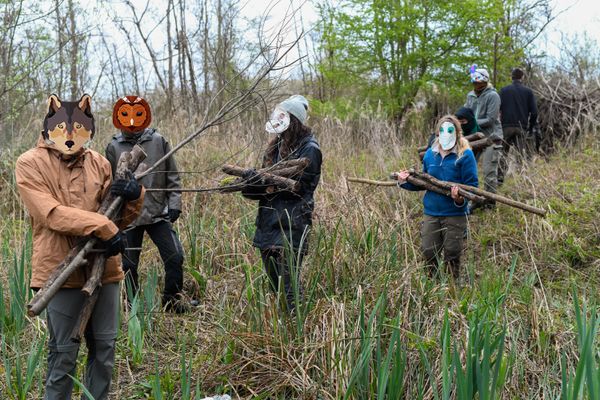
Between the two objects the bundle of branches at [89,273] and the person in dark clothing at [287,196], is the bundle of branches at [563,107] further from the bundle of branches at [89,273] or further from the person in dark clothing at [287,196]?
the bundle of branches at [89,273]

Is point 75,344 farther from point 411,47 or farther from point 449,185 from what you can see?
point 411,47

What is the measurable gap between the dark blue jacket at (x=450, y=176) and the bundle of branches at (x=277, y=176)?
57.8 inches

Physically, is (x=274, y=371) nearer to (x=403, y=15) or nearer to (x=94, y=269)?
(x=94, y=269)

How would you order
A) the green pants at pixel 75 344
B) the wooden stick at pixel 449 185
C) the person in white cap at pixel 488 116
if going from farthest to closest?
the person in white cap at pixel 488 116 < the wooden stick at pixel 449 185 < the green pants at pixel 75 344

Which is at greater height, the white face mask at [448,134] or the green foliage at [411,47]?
the green foliage at [411,47]

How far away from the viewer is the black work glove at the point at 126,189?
117 inches

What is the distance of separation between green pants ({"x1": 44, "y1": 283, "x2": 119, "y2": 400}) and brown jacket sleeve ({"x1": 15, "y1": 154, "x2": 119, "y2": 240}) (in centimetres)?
33

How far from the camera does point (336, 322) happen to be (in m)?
3.23

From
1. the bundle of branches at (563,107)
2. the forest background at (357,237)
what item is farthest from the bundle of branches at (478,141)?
the bundle of branches at (563,107)

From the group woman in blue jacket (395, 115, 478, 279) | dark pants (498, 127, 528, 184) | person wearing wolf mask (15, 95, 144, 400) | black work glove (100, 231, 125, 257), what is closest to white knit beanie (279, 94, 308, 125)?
person wearing wolf mask (15, 95, 144, 400)

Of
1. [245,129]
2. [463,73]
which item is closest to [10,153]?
[245,129]

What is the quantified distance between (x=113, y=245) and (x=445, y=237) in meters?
2.79

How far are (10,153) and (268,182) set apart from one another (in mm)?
5470

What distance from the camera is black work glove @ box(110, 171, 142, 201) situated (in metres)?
2.98
